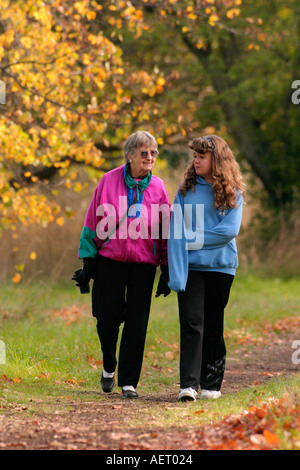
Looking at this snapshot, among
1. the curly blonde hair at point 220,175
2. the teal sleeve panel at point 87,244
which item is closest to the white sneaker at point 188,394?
the teal sleeve panel at point 87,244

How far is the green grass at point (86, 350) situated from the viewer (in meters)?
5.46

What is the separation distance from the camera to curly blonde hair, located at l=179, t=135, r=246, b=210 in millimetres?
5582

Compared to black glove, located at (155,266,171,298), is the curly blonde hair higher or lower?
higher

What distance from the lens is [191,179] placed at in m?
5.68

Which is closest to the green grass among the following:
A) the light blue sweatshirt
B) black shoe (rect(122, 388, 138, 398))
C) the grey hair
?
black shoe (rect(122, 388, 138, 398))

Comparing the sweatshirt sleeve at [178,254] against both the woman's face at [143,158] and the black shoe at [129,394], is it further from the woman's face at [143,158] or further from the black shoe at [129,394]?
the black shoe at [129,394]

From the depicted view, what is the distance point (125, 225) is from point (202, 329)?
38.5 inches

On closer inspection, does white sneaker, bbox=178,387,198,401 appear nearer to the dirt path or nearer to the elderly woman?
the dirt path

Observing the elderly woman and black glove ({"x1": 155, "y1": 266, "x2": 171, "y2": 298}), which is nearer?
the elderly woman

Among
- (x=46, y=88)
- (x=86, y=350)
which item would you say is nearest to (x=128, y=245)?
(x=86, y=350)

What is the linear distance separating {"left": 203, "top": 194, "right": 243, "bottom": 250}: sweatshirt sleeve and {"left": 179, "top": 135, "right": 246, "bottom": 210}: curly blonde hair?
0.08 metres

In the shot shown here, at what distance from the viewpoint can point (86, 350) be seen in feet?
25.4
